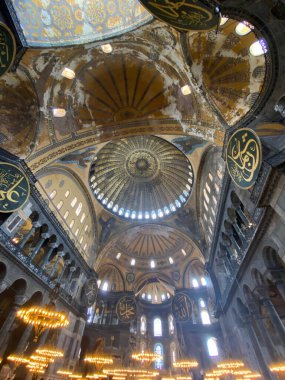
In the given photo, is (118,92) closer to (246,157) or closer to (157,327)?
(246,157)

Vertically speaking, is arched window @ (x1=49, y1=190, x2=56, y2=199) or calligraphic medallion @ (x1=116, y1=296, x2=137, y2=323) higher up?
arched window @ (x1=49, y1=190, x2=56, y2=199)

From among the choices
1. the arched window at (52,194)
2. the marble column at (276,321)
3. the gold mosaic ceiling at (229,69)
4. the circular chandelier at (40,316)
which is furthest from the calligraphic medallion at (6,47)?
the marble column at (276,321)

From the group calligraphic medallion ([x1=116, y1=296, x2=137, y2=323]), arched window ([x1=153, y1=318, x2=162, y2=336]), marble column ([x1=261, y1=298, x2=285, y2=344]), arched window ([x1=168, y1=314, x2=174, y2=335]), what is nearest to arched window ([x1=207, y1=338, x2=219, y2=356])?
arched window ([x1=168, y1=314, x2=174, y2=335])

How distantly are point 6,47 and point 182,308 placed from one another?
2040 centimetres

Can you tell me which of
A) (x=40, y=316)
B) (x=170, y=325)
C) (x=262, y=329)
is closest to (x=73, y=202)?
(x=40, y=316)

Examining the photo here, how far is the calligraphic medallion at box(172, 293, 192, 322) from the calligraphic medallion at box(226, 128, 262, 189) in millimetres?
14970

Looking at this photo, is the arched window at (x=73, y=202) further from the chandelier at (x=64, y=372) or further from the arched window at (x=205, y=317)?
the arched window at (x=205, y=317)

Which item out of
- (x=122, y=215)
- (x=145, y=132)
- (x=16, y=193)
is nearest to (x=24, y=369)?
(x=16, y=193)

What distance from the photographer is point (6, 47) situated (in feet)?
17.9

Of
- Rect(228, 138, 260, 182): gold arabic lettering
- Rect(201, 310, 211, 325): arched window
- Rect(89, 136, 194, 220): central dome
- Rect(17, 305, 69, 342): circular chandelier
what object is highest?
Rect(89, 136, 194, 220): central dome

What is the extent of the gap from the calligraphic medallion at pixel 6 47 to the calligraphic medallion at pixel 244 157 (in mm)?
7394

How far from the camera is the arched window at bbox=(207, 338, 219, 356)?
16.3 m

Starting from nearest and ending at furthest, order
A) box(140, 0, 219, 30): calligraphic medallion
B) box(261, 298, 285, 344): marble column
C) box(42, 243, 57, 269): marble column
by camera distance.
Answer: box(140, 0, 219, 30): calligraphic medallion
box(261, 298, 285, 344): marble column
box(42, 243, 57, 269): marble column

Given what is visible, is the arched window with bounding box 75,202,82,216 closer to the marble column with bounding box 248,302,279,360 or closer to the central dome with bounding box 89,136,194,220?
the central dome with bounding box 89,136,194,220
